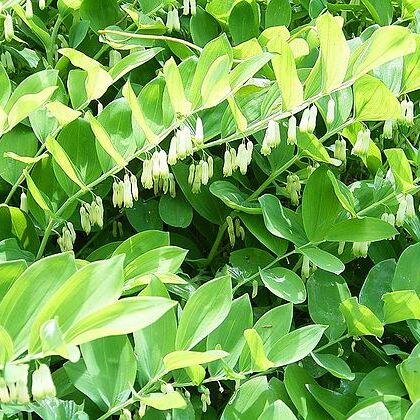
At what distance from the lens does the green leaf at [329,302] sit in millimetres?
833

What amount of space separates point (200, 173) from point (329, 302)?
0.24 meters

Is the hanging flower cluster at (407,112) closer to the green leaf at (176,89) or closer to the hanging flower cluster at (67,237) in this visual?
the green leaf at (176,89)

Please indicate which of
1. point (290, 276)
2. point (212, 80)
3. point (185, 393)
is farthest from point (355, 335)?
point (212, 80)

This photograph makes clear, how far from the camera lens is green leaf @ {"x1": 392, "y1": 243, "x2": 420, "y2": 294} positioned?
0.82 metres

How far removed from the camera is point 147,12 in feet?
3.05

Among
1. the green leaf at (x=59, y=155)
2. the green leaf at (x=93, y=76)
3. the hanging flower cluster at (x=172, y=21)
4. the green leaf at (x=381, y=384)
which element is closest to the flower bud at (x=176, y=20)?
the hanging flower cluster at (x=172, y=21)

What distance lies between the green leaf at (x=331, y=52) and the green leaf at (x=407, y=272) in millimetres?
252

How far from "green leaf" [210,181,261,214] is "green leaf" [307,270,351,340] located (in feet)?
0.43

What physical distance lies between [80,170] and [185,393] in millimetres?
291

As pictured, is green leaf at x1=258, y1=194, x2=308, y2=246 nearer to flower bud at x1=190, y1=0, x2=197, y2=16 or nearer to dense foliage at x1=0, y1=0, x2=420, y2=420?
dense foliage at x1=0, y1=0, x2=420, y2=420

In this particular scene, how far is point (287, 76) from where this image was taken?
0.69m

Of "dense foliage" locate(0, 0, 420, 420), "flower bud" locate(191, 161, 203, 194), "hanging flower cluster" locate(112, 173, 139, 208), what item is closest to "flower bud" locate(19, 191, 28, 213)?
"dense foliage" locate(0, 0, 420, 420)

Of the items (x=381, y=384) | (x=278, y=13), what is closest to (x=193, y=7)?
(x=278, y=13)

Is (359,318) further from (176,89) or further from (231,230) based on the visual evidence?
(176,89)
